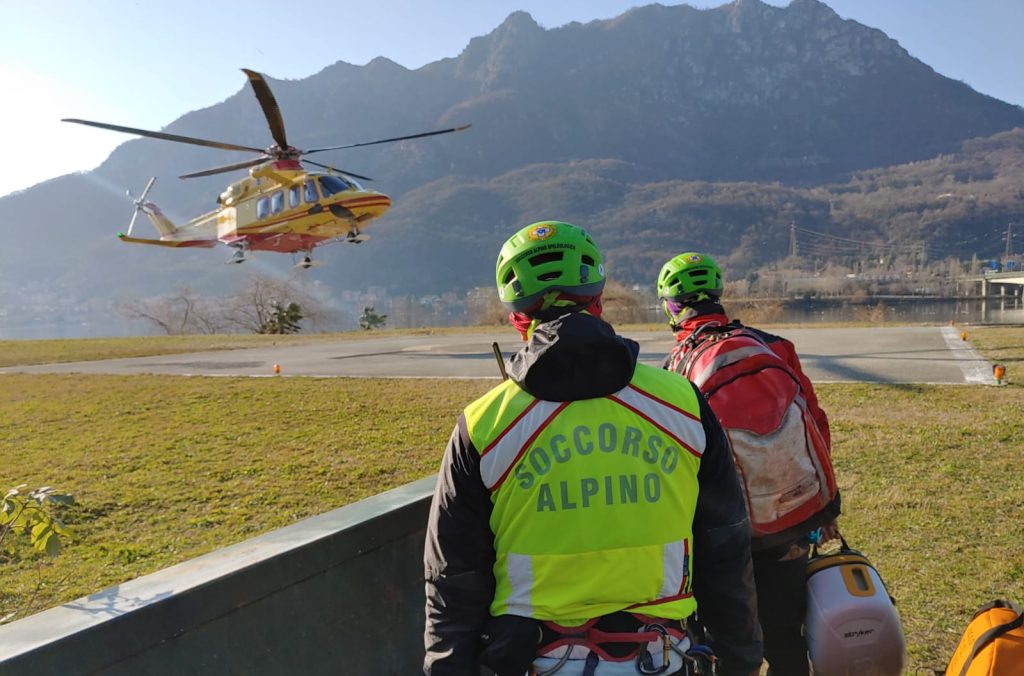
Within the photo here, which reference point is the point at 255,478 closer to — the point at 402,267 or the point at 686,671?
the point at 686,671

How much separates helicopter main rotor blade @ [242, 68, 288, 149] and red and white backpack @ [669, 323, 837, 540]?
1639cm

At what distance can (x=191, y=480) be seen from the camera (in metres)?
6.98

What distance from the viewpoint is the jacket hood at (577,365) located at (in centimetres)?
163

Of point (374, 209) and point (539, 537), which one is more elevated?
point (374, 209)

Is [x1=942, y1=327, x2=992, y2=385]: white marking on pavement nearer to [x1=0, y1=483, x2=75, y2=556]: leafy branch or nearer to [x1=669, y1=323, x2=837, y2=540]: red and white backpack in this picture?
[x1=669, y1=323, x2=837, y2=540]: red and white backpack

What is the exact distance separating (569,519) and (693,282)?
72.9 inches

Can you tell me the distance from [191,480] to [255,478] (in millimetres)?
671

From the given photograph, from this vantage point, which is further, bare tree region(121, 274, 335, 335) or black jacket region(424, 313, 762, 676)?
bare tree region(121, 274, 335, 335)

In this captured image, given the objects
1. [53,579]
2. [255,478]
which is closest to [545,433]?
[53,579]

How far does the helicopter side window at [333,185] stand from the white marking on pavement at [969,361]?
1781cm

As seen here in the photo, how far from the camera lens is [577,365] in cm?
165

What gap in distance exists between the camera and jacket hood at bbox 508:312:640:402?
1.63m

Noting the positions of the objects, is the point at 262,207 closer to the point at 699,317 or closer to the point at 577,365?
the point at 699,317

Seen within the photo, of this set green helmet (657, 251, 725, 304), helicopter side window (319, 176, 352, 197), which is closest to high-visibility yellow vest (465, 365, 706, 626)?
green helmet (657, 251, 725, 304)
